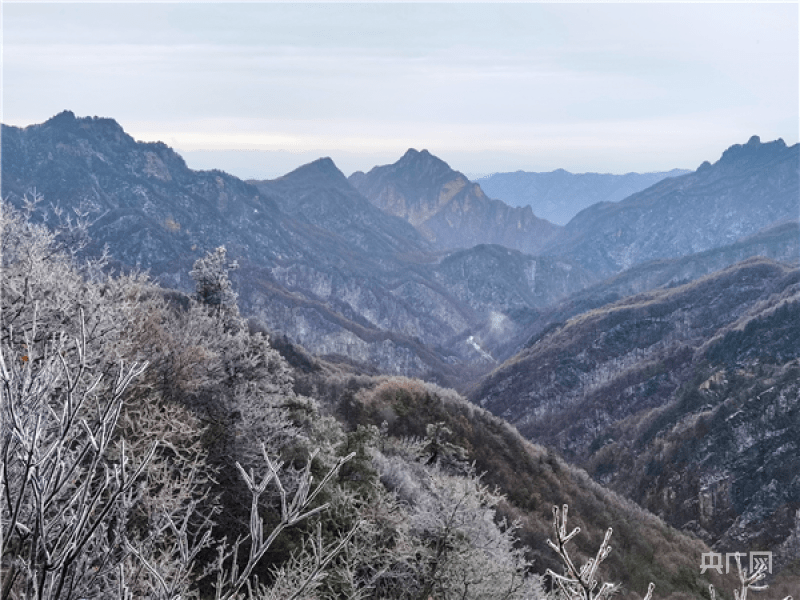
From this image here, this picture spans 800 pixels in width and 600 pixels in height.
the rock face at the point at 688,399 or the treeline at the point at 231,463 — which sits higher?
the treeline at the point at 231,463

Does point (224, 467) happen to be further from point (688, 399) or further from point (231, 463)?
point (688, 399)

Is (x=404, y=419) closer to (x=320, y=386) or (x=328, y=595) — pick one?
(x=320, y=386)

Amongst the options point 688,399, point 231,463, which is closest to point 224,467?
point 231,463

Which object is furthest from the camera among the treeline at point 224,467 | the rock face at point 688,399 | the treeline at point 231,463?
the rock face at point 688,399

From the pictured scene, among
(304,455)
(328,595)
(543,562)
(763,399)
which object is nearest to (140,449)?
(328,595)

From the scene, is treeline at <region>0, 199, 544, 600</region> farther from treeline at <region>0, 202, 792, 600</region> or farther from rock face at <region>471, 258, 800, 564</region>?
rock face at <region>471, 258, 800, 564</region>

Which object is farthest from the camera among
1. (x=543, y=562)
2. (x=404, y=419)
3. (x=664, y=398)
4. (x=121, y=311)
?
(x=664, y=398)

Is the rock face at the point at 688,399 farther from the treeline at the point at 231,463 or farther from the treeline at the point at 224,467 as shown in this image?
the treeline at the point at 231,463

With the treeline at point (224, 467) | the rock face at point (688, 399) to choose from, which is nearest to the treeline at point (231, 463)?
the treeline at point (224, 467)
